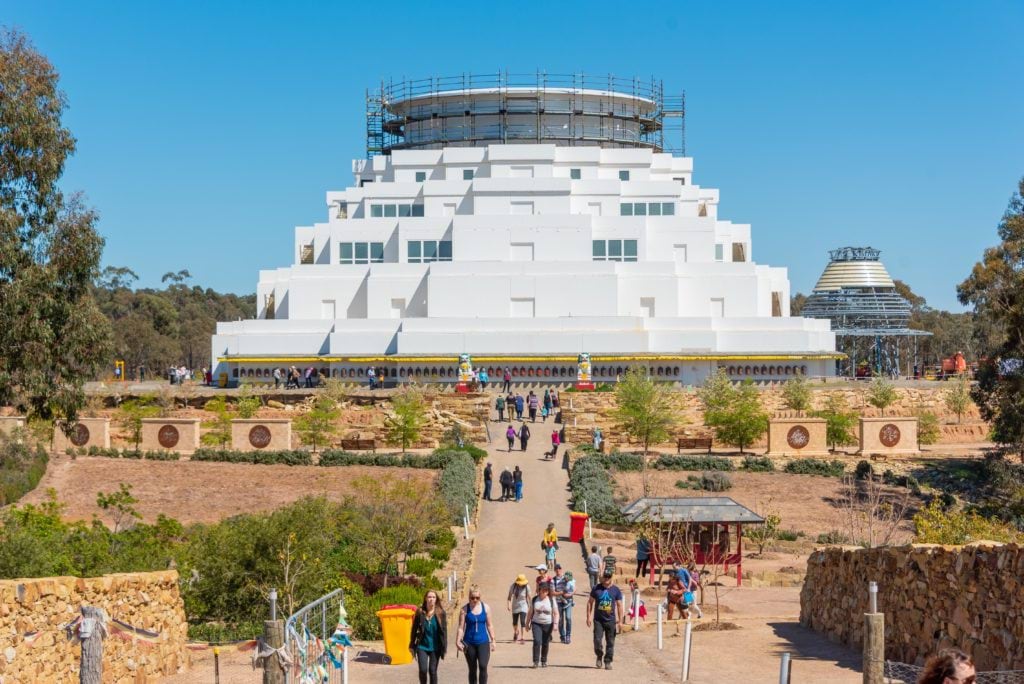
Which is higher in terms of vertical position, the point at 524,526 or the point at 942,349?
the point at 942,349

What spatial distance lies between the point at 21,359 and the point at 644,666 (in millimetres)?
15213

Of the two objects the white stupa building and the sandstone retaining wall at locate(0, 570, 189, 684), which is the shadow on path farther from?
the white stupa building

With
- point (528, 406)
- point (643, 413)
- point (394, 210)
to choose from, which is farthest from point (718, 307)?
point (643, 413)

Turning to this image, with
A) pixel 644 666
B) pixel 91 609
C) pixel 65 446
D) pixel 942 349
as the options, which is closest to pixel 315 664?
pixel 91 609

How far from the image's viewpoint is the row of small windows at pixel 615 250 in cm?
5922

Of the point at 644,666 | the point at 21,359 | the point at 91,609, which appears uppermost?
the point at 21,359

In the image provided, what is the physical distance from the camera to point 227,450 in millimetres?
42125

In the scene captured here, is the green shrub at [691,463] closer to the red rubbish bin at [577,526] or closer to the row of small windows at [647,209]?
the red rubbish bin at [577,526]

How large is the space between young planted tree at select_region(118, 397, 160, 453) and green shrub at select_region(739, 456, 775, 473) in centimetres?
1855

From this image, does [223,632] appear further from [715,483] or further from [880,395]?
[880,395]

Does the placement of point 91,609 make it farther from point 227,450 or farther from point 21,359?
point 227,450

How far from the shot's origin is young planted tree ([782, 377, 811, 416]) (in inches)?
1909

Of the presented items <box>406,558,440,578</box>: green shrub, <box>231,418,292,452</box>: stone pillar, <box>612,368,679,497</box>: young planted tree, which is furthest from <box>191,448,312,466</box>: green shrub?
<box>406,558,440,578</box>: green shrub

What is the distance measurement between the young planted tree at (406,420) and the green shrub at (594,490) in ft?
19.4
